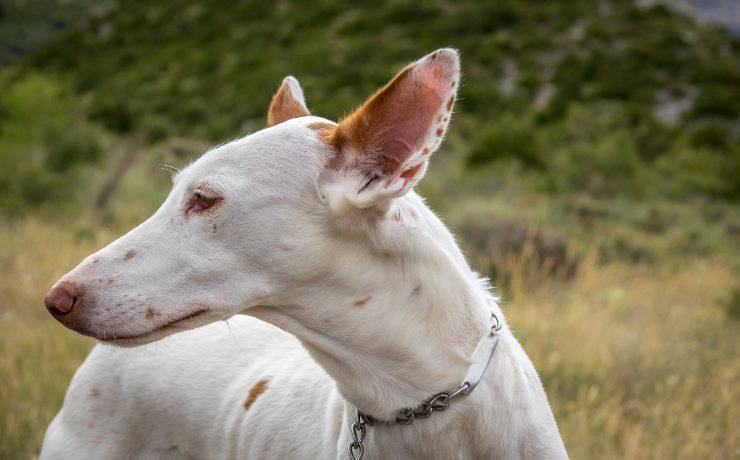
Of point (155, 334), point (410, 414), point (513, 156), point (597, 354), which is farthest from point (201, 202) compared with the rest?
point (513, 156)

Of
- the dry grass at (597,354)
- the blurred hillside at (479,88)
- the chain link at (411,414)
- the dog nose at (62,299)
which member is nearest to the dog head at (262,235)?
the dog nose at (62,299)

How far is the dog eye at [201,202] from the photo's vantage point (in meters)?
1.88

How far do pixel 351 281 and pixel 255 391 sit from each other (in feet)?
2.46

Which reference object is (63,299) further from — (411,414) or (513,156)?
(513,156)

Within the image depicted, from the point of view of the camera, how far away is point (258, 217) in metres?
1.87

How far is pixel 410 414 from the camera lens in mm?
1976

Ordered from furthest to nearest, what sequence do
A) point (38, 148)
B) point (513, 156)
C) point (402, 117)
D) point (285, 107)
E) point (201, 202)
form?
point (513, 156)
point (38, 148)
point (285, 107)
point (201, 202)
point (402, 117)

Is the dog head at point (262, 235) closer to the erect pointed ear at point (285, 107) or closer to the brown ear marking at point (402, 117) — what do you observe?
the brown ear marking at point (402, 117)

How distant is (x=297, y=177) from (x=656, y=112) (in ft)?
47.1

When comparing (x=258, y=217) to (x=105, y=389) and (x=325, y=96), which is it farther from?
(x=325, y=96)

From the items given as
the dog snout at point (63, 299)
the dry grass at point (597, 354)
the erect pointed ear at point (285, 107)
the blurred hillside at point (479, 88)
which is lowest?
the blurred hillside at point (479, 88)

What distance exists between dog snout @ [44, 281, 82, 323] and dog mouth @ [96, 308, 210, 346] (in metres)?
0.11

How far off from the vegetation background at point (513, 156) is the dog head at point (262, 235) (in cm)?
204

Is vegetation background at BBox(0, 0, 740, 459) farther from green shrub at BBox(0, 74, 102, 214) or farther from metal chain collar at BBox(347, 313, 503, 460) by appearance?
metal chain collar at BBox(347, 313, 503, 460)
